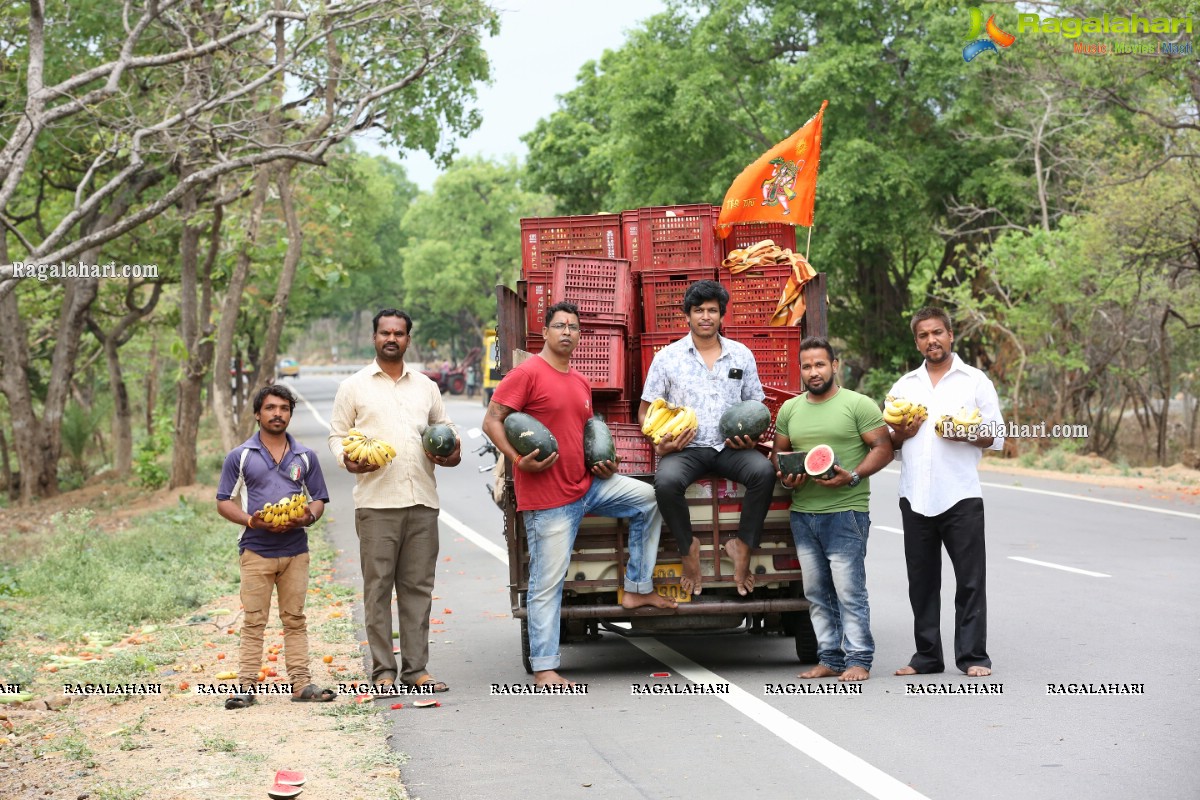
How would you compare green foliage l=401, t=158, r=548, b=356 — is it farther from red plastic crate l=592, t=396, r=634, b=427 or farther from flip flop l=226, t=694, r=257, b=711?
flip flop l=226, t=694, r=257, b=711

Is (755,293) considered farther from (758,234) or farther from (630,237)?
(758,234)

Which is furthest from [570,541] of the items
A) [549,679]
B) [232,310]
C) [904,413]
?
[232,310]

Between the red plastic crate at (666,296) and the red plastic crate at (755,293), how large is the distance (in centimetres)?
22

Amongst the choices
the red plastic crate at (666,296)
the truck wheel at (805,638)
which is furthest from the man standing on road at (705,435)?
the red plastic crate at (666,296)

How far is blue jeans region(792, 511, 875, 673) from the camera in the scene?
8102 millimetres

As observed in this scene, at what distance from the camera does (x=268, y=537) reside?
315 inches

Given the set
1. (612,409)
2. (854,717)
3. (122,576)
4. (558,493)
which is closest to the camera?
(854,717)

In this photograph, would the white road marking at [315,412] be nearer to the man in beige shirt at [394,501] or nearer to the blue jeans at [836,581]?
the man in beige shirt at [394,501]

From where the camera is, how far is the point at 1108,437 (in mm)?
33000

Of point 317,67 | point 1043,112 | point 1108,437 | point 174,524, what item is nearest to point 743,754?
point 174,524

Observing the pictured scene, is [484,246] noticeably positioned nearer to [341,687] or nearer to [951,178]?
[951,178]

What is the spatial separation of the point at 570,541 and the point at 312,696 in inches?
67.7

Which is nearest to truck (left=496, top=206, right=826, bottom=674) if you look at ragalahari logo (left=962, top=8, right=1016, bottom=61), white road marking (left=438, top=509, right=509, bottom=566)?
white road marking (left=438, top=509, right=509, bottom=566)

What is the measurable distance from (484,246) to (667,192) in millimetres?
48746
